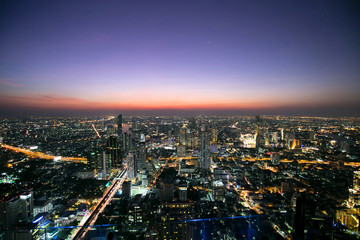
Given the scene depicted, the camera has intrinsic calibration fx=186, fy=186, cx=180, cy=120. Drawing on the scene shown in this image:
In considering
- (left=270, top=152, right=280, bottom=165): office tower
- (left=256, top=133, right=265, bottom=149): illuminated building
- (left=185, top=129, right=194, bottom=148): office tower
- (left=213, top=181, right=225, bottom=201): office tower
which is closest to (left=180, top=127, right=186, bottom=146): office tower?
(left=185, top=129, right=194, bottom=148): office tower

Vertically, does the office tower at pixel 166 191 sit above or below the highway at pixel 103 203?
above

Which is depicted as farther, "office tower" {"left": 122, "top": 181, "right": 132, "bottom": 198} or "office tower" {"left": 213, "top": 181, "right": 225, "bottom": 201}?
"office tower" {"left": 122, "top": 181, "right": 132, "bottom": 198}

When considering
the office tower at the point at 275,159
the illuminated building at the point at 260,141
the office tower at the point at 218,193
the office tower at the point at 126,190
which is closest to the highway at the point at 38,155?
the office tower at the point at 126,190

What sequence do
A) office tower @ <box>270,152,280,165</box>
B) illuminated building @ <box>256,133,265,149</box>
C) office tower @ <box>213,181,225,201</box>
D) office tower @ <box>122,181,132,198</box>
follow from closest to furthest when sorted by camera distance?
office tower @ <box>213,181,225,201</box>, office tower @ <box>122,181,132,198</box>, office tower @ <box>270,152,280,165</box>, illuminated building @ <box>256,133,265,149</box>

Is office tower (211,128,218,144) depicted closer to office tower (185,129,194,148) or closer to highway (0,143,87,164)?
office tower (185,129,194,148)

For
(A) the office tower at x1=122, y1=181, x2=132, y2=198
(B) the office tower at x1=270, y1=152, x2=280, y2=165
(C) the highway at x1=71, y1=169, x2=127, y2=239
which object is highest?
(B) the office tower at x1=270, y1=152, x2=280, y2=165

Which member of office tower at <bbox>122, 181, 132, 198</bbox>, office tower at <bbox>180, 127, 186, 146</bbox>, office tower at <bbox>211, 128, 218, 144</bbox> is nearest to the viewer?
office tower at <bbox>122, 181, 132, 198</bbox>

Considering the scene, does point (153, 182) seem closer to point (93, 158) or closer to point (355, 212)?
point (93, 158)

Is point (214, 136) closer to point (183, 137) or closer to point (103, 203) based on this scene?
point (183, 137)

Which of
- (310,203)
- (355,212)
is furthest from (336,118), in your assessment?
(310,203)

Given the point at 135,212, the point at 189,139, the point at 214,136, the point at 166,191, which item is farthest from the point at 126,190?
the point at 214,136

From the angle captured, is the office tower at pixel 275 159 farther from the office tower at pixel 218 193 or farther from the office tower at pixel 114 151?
the office tower at pixel 114 151
